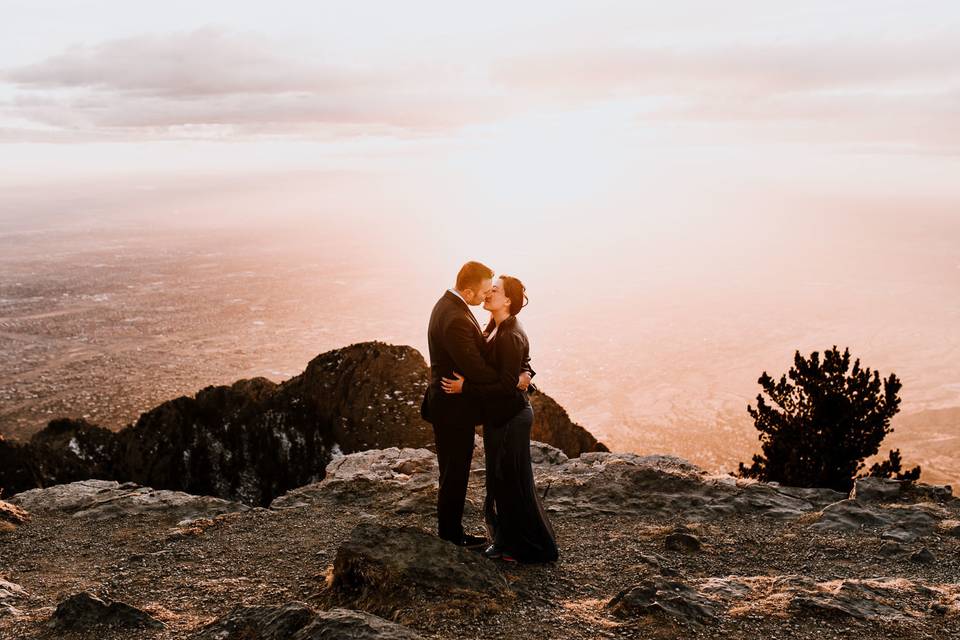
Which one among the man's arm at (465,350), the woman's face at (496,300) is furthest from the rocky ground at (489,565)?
the woman's face at (496,300)

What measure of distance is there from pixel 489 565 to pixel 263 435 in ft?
76.9

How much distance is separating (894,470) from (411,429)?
565 inches

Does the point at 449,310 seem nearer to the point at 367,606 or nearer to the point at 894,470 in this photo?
the point at 367,606

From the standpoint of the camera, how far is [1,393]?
138m

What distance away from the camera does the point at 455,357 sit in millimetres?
7309

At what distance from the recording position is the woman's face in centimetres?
749

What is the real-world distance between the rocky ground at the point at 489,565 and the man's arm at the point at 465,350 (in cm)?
198

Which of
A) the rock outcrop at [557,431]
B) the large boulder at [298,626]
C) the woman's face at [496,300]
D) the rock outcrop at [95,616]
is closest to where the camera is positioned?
the large boulder at [298,626]

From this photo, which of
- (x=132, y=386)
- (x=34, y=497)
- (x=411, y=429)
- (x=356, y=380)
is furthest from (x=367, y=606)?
(x=132, y=386)

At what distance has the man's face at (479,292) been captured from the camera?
24.1 ft

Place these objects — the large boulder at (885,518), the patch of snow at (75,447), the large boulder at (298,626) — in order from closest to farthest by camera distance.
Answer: the large boulder at (298,626)
the large boulder at (885,518)
the patch of snow at (75,447)

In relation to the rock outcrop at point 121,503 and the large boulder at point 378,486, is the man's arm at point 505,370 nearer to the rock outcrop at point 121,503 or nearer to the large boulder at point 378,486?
the large boulder at point 378,486

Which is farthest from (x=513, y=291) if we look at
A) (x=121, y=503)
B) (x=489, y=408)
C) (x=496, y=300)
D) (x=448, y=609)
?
(x=121, y=503)

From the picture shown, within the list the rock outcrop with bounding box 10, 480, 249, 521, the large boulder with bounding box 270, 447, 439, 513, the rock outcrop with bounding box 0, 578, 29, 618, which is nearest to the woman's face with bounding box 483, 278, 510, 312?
the large boulder with bounding box 270, 447, 439, 513
